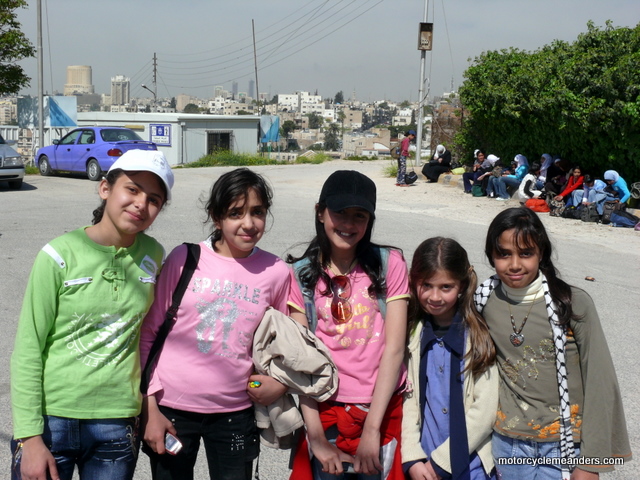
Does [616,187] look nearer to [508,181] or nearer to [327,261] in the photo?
[508,181]

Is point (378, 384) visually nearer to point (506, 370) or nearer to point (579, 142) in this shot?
point (506, 370)

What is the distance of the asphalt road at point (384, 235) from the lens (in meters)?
5.09

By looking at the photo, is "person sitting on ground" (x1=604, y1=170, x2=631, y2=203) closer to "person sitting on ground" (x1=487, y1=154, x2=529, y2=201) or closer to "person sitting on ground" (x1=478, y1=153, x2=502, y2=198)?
"person sitting on ground" (x1=487, y1=154, x2=529, y2=201)

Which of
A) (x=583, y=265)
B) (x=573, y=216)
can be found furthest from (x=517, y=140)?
(x=583, y=265)

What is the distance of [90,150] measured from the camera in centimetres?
1794

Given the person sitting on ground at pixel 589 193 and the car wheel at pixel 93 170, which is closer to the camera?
the person sitting on ground at pixel 589 193

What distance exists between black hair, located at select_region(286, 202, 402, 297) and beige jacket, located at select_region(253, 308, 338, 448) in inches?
8.1

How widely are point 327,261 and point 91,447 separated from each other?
3.63 ft

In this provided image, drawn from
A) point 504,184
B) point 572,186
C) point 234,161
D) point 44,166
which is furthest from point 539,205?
point 234,161

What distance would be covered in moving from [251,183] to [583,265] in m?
7.80

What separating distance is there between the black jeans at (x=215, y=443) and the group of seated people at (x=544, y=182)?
11.9 meters

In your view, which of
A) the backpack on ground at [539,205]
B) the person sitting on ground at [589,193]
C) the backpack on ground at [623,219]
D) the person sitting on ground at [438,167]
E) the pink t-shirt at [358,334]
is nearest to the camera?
the pink t-shirt at [358,334]

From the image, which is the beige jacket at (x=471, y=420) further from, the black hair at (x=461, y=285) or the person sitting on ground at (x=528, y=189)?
the person sitting on ground at (x=528, y=189)

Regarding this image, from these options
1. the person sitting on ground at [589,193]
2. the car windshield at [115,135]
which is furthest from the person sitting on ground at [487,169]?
the car windshield at [115,135]
